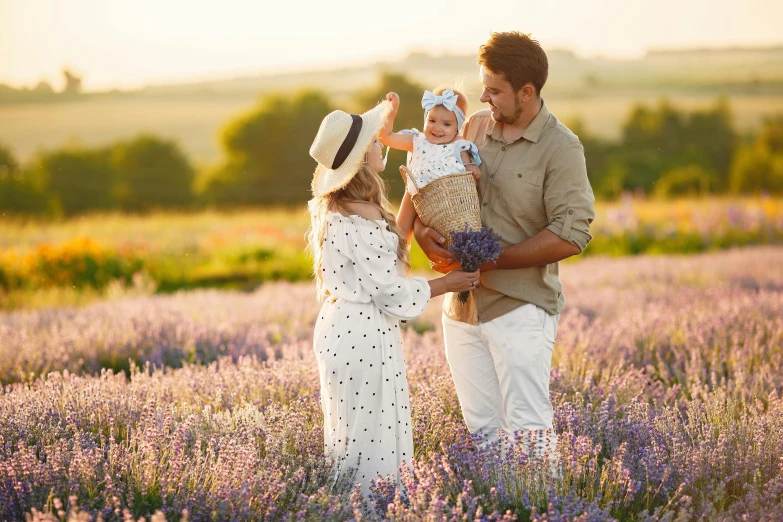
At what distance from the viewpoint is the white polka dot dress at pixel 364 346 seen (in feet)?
11.3

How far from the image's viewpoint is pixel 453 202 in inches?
137

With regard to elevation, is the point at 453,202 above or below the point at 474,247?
above

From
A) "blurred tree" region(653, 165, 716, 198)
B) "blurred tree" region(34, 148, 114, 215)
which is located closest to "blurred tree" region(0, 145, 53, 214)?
"blurred tree" region(34, 148, 114, 215)

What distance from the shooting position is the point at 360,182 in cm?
350

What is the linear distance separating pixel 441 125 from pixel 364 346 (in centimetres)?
114

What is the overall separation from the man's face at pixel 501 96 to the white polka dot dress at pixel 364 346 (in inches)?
31.1

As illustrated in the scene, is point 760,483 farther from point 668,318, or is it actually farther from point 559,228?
point 668,318

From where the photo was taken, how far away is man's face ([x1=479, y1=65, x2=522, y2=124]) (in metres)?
3.53

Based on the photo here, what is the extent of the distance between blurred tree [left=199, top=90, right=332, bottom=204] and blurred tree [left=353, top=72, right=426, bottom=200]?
1.86 metres

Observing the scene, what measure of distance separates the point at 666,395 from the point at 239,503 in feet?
9.63

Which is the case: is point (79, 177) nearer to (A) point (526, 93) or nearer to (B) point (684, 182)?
(B) point (684, 182)

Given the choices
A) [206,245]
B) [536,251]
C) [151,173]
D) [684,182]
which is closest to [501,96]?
[536,251]

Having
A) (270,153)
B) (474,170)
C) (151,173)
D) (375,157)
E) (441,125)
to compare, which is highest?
(441,125)

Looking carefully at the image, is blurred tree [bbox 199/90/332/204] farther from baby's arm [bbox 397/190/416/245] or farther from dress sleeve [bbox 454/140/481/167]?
dress sleeve [bbox 454/140/481/167]
